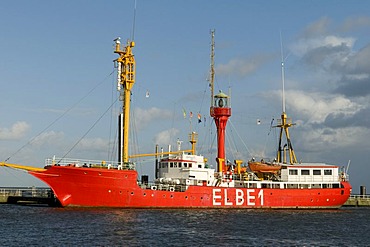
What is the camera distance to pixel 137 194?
175 ft

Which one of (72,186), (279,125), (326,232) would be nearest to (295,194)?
(279,125)

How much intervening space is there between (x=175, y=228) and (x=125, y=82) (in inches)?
819

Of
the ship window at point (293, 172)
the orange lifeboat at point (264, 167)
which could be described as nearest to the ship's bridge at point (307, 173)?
the ship window at point (293, 172)

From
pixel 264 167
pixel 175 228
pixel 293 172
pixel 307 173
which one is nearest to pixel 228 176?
pixel 264 167

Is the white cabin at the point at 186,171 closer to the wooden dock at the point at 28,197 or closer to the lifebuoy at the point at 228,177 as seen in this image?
the lifebuoy at the point at 228,177

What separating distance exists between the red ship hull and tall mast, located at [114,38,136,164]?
3.99 meters

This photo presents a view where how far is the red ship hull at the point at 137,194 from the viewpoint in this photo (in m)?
51.7

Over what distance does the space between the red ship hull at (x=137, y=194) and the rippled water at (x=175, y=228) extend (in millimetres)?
1011

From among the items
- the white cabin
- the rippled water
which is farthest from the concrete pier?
the white cabin

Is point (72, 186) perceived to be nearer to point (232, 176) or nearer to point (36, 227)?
point (36, 227)

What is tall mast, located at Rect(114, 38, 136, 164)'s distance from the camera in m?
55.7

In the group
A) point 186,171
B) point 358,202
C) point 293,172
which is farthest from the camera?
point 358,202

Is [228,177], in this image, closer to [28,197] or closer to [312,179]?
[312,179]

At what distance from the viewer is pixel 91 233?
38031 millimetres
